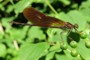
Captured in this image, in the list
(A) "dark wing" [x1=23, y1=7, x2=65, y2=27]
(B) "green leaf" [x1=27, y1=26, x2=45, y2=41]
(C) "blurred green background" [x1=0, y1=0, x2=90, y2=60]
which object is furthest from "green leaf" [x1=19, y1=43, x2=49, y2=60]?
(B) "green leaf" [x1=27, y1=26, x2=45, y2=41]

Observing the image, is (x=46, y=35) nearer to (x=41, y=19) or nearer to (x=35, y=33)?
(x=35, y=33)

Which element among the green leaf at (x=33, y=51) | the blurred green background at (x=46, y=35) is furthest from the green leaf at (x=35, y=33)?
the green leaf at (x=33, y=51)

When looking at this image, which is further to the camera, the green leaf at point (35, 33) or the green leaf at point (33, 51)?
the green leaf at point (35, 33)

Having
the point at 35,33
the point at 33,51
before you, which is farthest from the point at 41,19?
the point at 35,33

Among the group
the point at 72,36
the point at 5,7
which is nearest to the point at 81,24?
the point at 72,36

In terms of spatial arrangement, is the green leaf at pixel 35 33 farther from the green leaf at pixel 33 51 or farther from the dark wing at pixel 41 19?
the dark wing at pixel 41 19

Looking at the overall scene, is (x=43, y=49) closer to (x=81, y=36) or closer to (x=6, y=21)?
(x=81, y=36)

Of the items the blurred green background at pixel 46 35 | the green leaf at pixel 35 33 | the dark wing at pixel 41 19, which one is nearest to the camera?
the dark wing at pixel 41 19
